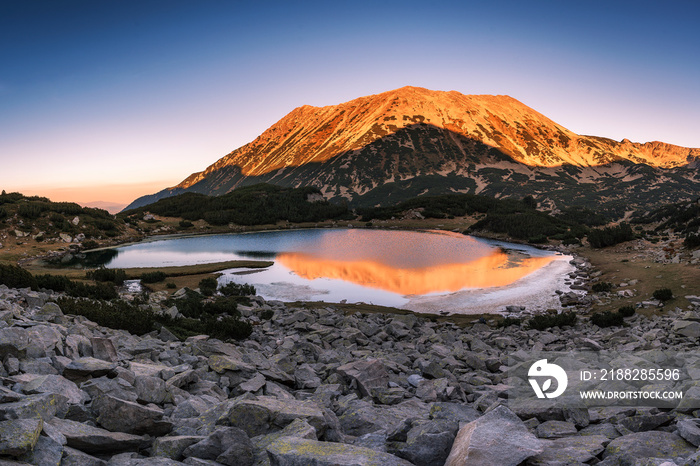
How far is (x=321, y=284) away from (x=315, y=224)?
69503 millimetres

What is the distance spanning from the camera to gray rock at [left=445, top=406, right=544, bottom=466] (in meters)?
4.75

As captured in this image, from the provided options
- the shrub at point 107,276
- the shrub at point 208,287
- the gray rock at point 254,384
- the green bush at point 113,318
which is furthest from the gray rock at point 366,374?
the shrub at point 107,276

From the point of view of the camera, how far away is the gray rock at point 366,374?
10.5m

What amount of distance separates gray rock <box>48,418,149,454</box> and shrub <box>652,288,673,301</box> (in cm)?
2825

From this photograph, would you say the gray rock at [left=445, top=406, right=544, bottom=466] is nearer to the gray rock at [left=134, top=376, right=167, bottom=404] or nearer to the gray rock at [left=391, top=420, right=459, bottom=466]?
the gray rock at [left=391, top=420, right=459, bottom=466]

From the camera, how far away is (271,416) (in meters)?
6.28

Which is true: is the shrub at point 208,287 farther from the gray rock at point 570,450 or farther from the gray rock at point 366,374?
the gray rock at point 570,450

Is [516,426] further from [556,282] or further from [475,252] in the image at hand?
[475,252]

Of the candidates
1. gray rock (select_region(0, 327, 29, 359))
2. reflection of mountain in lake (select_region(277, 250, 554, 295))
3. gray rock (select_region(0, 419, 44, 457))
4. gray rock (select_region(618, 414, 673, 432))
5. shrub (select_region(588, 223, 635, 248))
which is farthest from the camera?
shrub (select_region(588, 223, 635, 248))

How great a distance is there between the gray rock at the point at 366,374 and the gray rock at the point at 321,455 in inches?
204

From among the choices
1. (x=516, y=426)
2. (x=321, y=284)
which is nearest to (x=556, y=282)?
(x=321, y=284)

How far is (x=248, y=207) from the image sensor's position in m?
117

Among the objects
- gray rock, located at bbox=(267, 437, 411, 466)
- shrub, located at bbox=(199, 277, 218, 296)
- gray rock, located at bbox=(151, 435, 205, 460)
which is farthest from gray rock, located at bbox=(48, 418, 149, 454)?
shrub, located at bbox=(199, 277, 218, 296)

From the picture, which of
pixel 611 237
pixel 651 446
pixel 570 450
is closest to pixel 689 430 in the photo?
pixel 651 446
